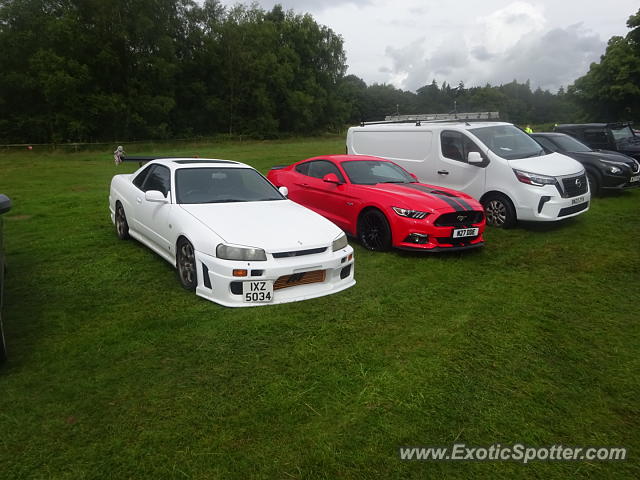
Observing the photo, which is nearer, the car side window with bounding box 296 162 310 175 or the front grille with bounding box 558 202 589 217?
the front grille with bounding box 558 202 589 217

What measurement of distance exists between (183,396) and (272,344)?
918 mm

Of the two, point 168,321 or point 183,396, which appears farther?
point 168,321

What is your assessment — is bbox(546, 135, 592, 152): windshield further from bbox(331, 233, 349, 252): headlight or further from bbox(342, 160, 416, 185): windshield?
bbox(331, 233, 349, 252): headlight

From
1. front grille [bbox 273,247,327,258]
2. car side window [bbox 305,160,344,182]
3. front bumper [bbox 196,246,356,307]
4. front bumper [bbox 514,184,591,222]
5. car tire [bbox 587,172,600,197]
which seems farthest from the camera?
car tire [bbox 587,172,600,197]

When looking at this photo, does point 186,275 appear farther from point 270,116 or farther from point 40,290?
point 270,116

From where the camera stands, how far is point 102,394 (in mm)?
3074

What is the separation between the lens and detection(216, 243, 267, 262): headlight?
432cm

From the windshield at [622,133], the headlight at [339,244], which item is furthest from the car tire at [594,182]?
the headlight at [339,244]

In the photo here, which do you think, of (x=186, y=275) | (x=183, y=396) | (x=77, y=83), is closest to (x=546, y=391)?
(x=183, y=396)

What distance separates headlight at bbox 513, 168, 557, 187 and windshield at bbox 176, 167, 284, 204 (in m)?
4.31

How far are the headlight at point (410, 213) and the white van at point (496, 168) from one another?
249 cm

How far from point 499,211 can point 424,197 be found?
2.42 metres

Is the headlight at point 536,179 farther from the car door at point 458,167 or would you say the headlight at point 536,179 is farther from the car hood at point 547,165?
the car door at point 458,167

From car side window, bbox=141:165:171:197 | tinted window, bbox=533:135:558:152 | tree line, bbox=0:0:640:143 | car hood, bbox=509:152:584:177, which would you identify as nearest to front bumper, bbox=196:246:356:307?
car side window, bbox=141:165:171:197
